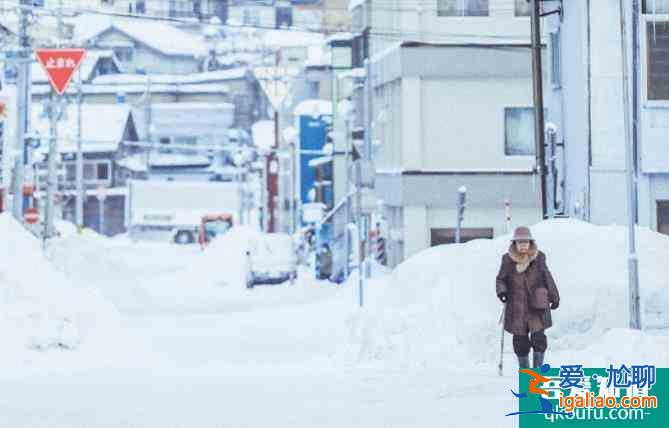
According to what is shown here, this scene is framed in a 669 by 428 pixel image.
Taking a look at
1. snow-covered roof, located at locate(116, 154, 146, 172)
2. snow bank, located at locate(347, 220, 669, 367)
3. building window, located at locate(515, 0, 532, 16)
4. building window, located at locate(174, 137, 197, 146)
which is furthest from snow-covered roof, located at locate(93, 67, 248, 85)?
snow bank, located at locate(347, 220, 669, 367)

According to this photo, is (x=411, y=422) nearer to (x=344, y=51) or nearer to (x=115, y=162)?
(x=344, y=51)

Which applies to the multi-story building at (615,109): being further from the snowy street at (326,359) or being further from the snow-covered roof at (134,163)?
the snow-covered roof at (134,163)

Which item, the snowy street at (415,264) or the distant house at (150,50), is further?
the distant house at (150,50)

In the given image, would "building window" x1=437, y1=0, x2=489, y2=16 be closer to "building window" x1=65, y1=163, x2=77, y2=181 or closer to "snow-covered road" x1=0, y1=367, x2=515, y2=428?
"snow-covered road" x1=0, y1=367, x2=515, y2=428

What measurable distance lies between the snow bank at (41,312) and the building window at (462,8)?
57.4 ft

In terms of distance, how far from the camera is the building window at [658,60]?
80.8 ft

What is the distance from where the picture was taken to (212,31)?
11044cm

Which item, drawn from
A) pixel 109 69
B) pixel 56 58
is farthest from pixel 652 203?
pixel 109 69

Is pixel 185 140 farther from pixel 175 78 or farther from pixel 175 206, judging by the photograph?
pixel 175 206

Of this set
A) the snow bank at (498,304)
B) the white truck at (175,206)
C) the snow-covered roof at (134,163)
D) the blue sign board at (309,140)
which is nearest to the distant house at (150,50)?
the snow-covered roof at (134,163)

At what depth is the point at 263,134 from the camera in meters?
97.1

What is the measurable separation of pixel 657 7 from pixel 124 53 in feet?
292

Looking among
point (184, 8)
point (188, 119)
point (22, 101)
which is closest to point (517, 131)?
point (22, 101)

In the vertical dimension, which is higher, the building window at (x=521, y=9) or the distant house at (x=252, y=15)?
the distant house at (x=252, y=15)
